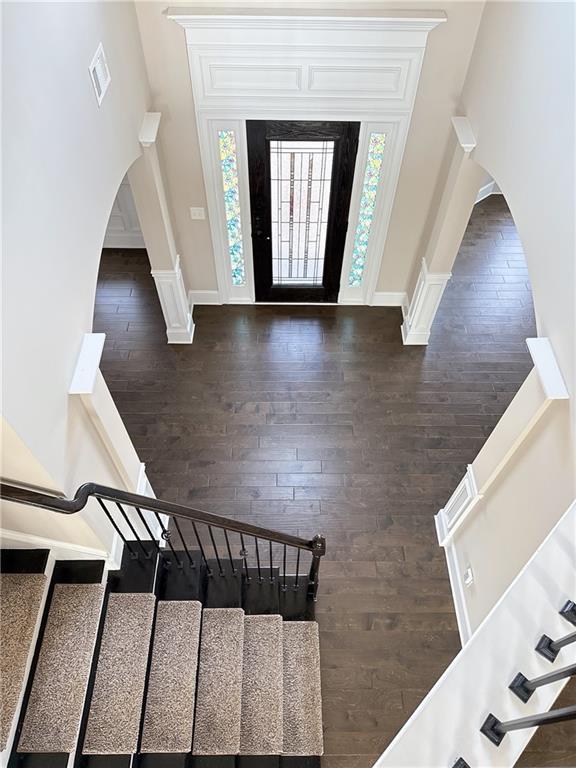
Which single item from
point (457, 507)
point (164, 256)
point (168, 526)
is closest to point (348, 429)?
point (457, 507)

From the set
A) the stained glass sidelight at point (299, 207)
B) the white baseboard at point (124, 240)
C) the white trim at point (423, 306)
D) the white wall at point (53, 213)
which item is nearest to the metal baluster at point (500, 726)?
the white wall at point (53, 213)

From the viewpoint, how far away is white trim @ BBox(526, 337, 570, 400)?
270cm

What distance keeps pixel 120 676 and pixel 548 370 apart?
2.75 meters

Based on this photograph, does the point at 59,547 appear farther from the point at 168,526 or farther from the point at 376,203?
the point at 376,203

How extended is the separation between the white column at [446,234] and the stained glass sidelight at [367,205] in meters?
0.57

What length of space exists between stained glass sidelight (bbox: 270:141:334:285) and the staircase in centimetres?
297

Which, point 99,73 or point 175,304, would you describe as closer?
point 99,73

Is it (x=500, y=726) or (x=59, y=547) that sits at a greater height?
(x=500, y=726)

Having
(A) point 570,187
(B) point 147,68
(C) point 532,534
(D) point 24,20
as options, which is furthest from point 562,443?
(B) point 147,68

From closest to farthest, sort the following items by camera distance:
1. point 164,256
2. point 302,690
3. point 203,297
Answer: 1. point 302,690
2. point 164,256
3. point 203,297

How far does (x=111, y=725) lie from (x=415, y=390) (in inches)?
141

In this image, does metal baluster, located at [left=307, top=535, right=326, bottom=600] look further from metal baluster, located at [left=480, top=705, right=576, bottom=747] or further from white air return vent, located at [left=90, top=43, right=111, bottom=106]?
white air return vent, located at [left=90, top=43, right=111, bottom=106]

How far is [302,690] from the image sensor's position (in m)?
3.74

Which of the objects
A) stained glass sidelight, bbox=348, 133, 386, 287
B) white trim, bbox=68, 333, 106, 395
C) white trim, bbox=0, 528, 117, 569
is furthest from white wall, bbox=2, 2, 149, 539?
stained glass sidelight, bbox=348, 133, 386, 287
